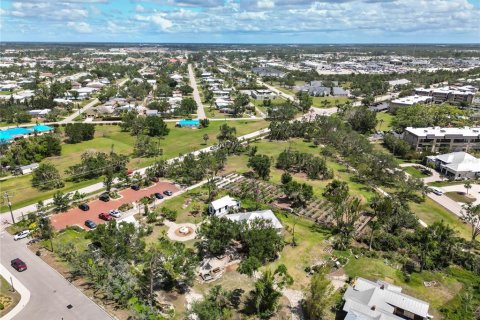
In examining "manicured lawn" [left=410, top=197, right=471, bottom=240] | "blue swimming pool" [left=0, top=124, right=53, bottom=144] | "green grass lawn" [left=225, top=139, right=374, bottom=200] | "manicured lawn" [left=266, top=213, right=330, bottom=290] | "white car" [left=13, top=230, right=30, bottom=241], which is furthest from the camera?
Result: "blue swimming pool" [left=0, top=124, right=53, bottom=144]

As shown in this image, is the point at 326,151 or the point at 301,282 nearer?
the point at 301,282

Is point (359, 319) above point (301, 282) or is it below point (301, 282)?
above

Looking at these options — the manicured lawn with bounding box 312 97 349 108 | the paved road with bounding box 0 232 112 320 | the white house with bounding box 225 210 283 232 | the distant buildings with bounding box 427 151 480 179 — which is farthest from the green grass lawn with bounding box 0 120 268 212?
the distant buildings with bounding box 427 151 480 179

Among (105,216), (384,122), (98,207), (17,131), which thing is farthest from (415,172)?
(17,131)

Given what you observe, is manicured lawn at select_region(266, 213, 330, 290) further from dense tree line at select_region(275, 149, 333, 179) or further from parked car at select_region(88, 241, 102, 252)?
parked car at select_region(88, 241, 102, 252)

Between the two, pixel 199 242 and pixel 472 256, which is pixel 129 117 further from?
pixel 472 256

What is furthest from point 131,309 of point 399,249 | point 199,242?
point 399,249

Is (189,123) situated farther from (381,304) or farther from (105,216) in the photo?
(381,304)
